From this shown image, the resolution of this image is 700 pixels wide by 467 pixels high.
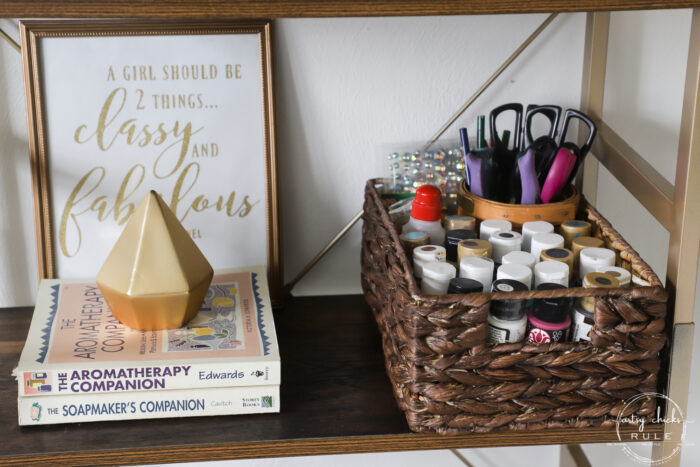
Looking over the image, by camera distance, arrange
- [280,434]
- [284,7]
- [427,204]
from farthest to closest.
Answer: [427,204], [280,434], [284,7]

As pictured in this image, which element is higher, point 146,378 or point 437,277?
point 437,277

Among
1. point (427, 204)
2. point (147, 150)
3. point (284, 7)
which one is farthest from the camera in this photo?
point (147, 150)

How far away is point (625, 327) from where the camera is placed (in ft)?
2.36

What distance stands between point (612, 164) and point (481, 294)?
0.30m

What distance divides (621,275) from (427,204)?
22 cm

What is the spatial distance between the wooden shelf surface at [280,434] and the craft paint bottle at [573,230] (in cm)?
20

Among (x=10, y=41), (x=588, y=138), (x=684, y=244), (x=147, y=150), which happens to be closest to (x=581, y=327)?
(x=684, y=244)

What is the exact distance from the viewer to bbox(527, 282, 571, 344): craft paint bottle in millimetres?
726

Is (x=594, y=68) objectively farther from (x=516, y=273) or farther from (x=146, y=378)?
(x=146, y=378)

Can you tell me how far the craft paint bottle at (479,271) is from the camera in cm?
75

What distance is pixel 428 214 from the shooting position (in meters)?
0.87

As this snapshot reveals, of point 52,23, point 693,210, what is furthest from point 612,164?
point 52,23

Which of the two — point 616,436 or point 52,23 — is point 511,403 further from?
point 52,23

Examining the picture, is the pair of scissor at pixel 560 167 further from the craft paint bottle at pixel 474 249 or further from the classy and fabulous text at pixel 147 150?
the classy and fabulous text at pixel 147 150
